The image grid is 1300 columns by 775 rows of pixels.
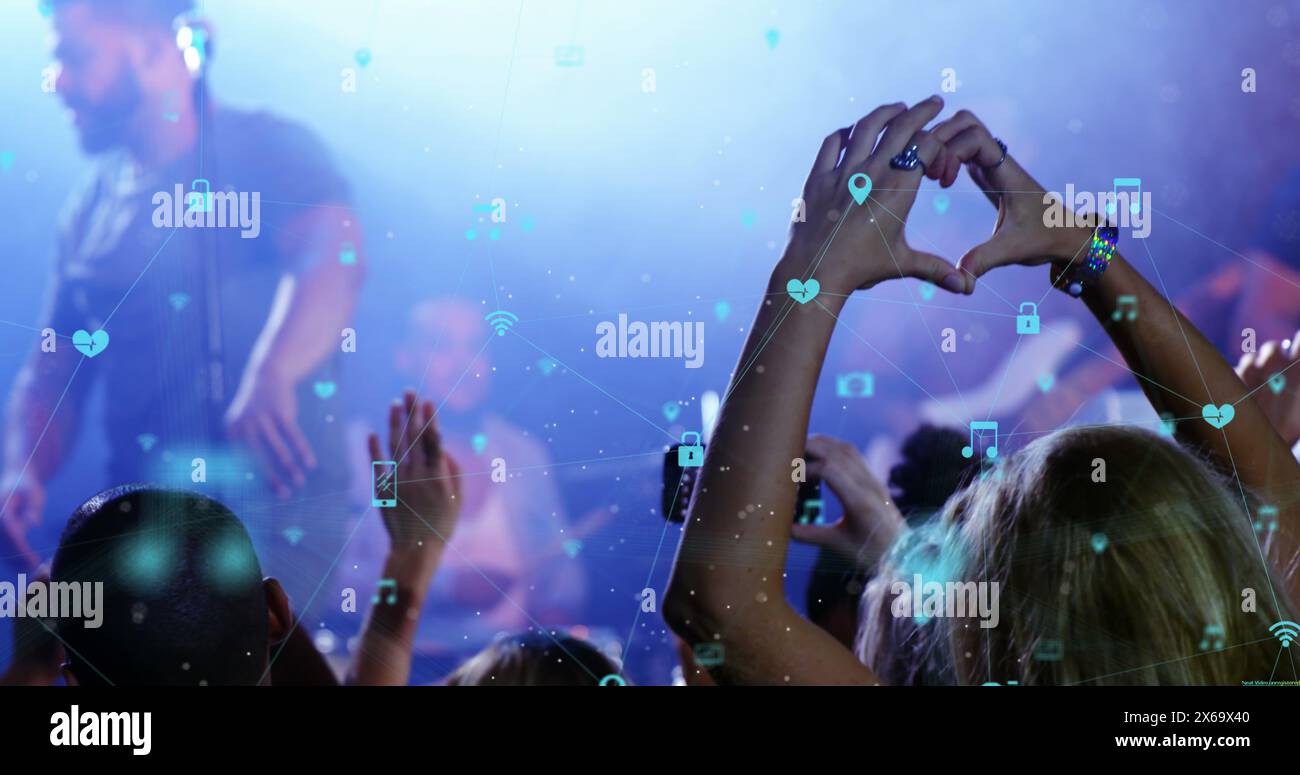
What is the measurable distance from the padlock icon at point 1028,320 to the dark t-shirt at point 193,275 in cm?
108

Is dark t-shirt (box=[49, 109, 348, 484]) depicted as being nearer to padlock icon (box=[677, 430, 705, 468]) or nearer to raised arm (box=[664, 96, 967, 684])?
padlock icon (box=[677, 430, 705, 468])

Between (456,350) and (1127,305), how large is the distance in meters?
A: 0.99

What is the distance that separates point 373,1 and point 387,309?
19.6 inches

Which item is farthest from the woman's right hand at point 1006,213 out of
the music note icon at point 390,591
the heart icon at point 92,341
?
the heart icon at point 92,341

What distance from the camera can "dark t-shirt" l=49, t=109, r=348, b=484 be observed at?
150 cm

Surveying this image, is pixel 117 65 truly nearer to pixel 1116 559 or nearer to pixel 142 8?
pixel 142 8

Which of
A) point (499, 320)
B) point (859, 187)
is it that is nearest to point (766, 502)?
point (859, 187)

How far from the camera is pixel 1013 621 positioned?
1119 mm

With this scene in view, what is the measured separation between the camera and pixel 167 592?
1335 mm

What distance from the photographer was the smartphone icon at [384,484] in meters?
1.50

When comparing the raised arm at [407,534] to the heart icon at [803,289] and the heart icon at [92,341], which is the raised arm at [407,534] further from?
the heart icon at [803,289]
